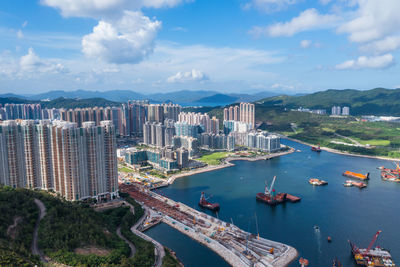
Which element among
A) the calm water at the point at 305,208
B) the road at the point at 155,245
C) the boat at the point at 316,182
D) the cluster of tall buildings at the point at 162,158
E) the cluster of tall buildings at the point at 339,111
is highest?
the cluster of tall buildings at the point at 339,111

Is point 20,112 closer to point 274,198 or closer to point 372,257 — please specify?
point 274,198

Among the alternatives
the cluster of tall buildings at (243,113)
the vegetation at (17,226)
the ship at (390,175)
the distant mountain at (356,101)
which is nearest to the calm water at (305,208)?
the ship at (390,175)

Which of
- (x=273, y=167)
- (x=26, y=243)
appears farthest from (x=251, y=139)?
(x=26, y=243)

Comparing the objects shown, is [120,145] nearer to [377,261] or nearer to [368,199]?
[368,199]

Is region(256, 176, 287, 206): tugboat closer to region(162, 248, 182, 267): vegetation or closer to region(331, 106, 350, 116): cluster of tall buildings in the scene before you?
region(162, 248, 182, 267): vegetation

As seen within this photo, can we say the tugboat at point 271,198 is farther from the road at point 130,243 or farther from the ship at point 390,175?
the ship at point 390,175

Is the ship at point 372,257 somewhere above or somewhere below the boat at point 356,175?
below
